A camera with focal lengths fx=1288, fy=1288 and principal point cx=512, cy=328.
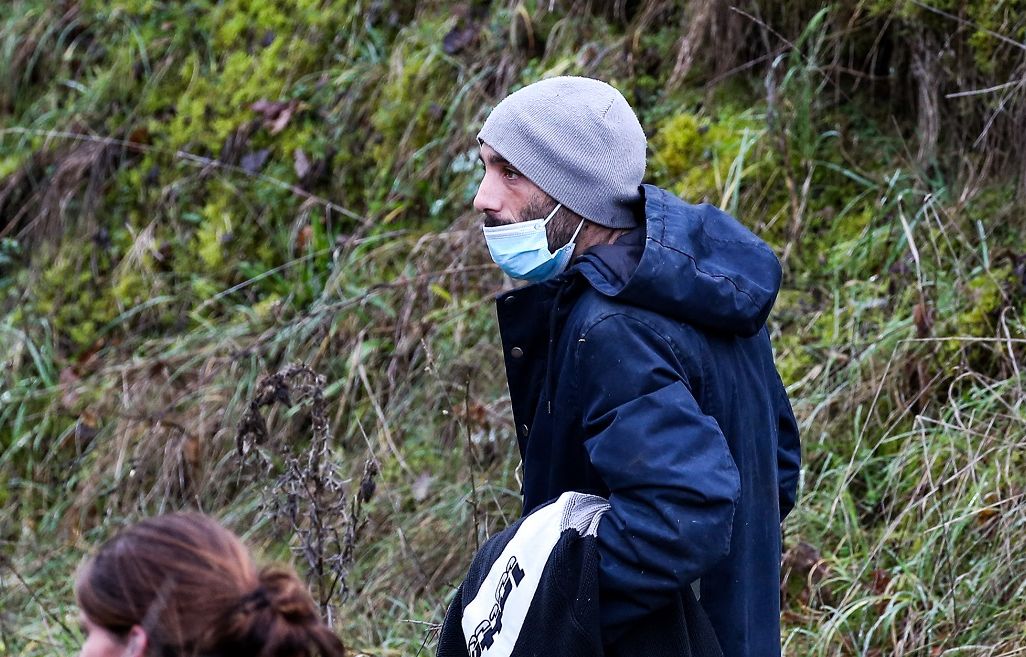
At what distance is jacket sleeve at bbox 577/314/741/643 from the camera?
2248 mm

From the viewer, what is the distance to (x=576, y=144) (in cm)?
266

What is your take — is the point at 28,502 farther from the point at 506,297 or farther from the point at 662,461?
the point at 662,461

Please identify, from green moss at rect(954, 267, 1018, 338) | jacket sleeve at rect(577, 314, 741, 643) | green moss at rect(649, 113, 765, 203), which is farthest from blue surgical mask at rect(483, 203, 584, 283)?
green moss at rect(649, 113, 765, 203)

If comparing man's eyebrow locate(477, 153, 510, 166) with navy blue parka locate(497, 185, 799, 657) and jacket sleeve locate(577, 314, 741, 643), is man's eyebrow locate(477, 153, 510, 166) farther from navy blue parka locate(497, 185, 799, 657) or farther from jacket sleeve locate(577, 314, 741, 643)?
jacket sleeve locate(577, 314, 741, 643)

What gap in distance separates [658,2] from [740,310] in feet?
12.6

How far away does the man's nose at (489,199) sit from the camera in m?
2.73

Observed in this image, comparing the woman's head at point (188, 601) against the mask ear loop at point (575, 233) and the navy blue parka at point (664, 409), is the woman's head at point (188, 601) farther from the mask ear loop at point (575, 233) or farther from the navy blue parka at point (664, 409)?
the mask ear loop at point (575, 233)

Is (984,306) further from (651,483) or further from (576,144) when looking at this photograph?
(651,483)

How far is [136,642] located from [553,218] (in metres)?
1.21

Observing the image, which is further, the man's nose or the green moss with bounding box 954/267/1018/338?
the green moss with bounding box 954/267/1018/338

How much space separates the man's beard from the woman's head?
3.23 feet

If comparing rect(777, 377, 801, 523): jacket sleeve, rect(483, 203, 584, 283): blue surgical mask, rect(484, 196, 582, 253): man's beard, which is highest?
rect(484, 196, 582, 253): man's beard

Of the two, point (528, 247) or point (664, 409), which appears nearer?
point (664, 409)

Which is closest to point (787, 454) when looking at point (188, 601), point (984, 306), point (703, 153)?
point (188, 601)
